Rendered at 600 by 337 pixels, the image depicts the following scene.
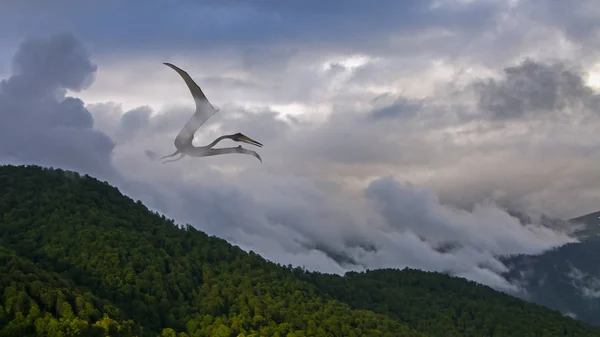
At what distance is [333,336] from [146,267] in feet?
136

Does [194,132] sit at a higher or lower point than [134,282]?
lower

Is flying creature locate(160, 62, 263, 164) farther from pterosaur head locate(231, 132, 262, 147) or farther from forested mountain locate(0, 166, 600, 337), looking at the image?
forested mountain locate(0, 166, 600, 337)

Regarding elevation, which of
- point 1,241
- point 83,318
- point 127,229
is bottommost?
point 83,318

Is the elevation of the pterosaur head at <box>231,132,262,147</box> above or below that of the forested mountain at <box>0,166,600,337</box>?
below

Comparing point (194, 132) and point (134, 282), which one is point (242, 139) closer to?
point (194, 132)

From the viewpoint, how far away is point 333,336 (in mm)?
134000

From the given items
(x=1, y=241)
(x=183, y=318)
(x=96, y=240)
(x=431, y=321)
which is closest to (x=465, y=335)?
(x=431, y=321)

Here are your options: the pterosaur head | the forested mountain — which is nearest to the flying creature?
the pterosaur head

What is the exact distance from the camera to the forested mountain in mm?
105688

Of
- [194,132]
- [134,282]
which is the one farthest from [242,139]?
[134,282]

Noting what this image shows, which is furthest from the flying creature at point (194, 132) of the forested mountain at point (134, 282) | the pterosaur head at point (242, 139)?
the forested mountain at point (134, 282)

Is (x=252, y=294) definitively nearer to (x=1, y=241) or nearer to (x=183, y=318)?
(x=183, y=318)

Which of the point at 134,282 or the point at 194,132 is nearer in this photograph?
the point at 194,132

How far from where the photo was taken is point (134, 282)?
141125mm
